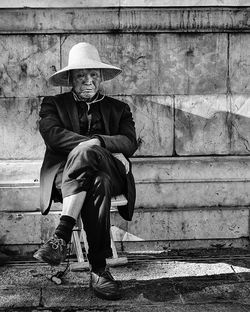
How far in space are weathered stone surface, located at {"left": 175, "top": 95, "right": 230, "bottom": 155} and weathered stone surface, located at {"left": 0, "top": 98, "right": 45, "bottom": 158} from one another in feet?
4.42

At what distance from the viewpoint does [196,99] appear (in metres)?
5.85

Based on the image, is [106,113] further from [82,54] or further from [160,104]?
[160,104]

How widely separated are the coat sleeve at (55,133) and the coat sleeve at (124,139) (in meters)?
0.18

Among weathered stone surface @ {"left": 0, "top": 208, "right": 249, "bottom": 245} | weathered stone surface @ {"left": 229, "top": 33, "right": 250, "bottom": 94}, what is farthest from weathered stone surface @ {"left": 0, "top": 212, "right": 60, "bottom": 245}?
weathered stone surface @ {"left": 229, "top": 33, "right": 250, "bottom": 94}

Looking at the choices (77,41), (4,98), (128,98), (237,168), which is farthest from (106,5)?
(237,168)

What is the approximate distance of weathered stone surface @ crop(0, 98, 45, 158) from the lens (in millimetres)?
5766

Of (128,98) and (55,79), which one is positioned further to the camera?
(128,98)

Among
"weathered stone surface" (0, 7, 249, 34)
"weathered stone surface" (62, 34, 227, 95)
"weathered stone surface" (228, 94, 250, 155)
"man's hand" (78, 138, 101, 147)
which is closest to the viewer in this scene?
"man's hand" (78, 138, 101, 147)

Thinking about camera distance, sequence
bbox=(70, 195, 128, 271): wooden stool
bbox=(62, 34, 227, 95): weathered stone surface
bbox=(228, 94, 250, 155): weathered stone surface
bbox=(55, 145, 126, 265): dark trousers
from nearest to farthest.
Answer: bbox=(55, 145, 126, 265): dark trousers < bbox=(70, 195, 128, 271): wooden stool < bbox=(62, 34, 227, 95): weathered stone surface < bbox=(228, 94, 250, 155): weathered stone surface

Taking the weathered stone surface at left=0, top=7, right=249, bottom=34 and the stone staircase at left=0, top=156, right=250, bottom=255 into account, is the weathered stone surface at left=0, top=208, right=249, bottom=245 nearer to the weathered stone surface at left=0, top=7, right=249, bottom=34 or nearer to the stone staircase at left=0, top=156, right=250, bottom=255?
the stone staircase at left=0, top=156, right=250, bottom=255

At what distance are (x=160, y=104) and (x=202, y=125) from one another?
45 cm

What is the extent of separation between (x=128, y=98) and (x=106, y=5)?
2.88 ft

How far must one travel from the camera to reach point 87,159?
14.8 feet

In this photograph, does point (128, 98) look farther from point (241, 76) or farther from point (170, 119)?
point (241, 76)
